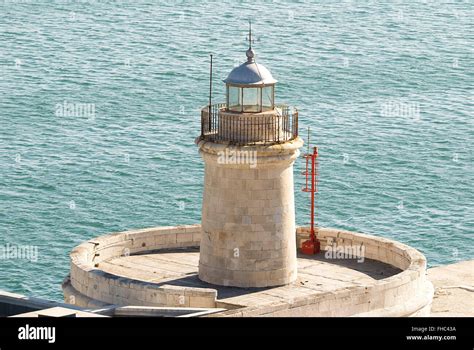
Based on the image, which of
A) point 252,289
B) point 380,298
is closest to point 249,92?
point 252,289

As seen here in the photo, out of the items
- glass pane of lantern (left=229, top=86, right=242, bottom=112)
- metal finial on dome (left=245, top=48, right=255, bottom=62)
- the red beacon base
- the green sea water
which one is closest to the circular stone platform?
the red beacon base

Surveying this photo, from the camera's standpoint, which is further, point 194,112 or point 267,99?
point 194,112

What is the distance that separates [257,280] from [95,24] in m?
111

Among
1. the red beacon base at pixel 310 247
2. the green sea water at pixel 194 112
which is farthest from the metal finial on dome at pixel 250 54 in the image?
the green sea water at pixel 194 112

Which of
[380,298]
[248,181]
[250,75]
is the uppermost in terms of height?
[250,75]

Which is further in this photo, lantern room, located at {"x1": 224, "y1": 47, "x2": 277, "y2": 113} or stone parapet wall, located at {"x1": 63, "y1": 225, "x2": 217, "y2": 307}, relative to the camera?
lantern room, located at {"x1": 224, "y1": 47, "x2": 277, "y2": 113}

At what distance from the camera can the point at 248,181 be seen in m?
45.4

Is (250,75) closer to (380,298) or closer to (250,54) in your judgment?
(250,54)

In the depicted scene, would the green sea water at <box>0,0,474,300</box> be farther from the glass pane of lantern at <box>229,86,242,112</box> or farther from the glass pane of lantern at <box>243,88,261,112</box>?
the glass pane of lantern at <box>243,88,261,112</box>

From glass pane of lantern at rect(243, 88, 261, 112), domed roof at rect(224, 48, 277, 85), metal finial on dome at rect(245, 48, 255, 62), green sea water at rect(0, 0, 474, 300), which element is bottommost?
green sea water at rect(0, 0, 474, 300)

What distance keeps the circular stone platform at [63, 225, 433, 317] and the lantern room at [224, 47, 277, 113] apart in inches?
208

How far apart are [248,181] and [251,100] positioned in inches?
92.0

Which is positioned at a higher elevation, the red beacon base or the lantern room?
the lantern room

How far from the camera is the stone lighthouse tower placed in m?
45.2
